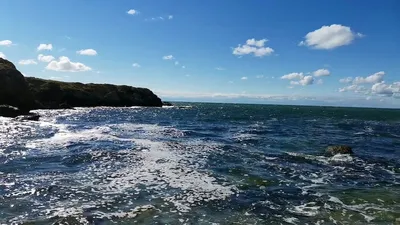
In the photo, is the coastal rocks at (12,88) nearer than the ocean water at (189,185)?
No

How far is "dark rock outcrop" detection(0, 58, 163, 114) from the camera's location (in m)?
77.7

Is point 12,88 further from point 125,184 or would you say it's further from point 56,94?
point 125,184

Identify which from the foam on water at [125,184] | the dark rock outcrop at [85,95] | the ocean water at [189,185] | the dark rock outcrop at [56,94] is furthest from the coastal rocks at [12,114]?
the dark rock outcrop at [85,95]

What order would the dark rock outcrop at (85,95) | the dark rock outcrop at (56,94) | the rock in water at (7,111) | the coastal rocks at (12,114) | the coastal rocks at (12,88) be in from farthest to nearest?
the dark rock outcrop at (85,95) → the dark rock outcrop at (56,94) → the coastal rocks at (12,88) → the rock in water at (7,111) → the coastal rocks at (12,114)

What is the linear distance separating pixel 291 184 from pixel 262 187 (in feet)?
6.95

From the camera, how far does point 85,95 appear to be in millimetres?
139000

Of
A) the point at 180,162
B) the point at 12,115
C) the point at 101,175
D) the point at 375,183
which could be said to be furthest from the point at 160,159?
the point at 12,115

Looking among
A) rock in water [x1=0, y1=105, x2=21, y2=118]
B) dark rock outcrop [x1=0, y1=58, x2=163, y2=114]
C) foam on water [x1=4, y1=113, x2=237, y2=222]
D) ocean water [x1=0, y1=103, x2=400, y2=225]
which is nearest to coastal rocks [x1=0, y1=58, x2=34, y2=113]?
dark rock outcrop [x1=0, y1=58, x2=163, y2=114]

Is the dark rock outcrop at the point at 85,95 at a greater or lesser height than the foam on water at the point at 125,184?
greater

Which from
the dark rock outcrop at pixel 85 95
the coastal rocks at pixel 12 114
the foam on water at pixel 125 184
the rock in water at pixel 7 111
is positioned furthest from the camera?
the dark rock outcrop at pixel 85 95

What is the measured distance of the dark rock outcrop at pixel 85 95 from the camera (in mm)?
113188

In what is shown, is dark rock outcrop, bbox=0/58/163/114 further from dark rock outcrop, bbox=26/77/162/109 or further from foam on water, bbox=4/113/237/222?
foam on water, bbox=4/113/237/222

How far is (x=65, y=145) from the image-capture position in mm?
31719

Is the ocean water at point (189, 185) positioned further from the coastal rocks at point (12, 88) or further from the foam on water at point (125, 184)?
the coastal rocks at point (12, 88)
